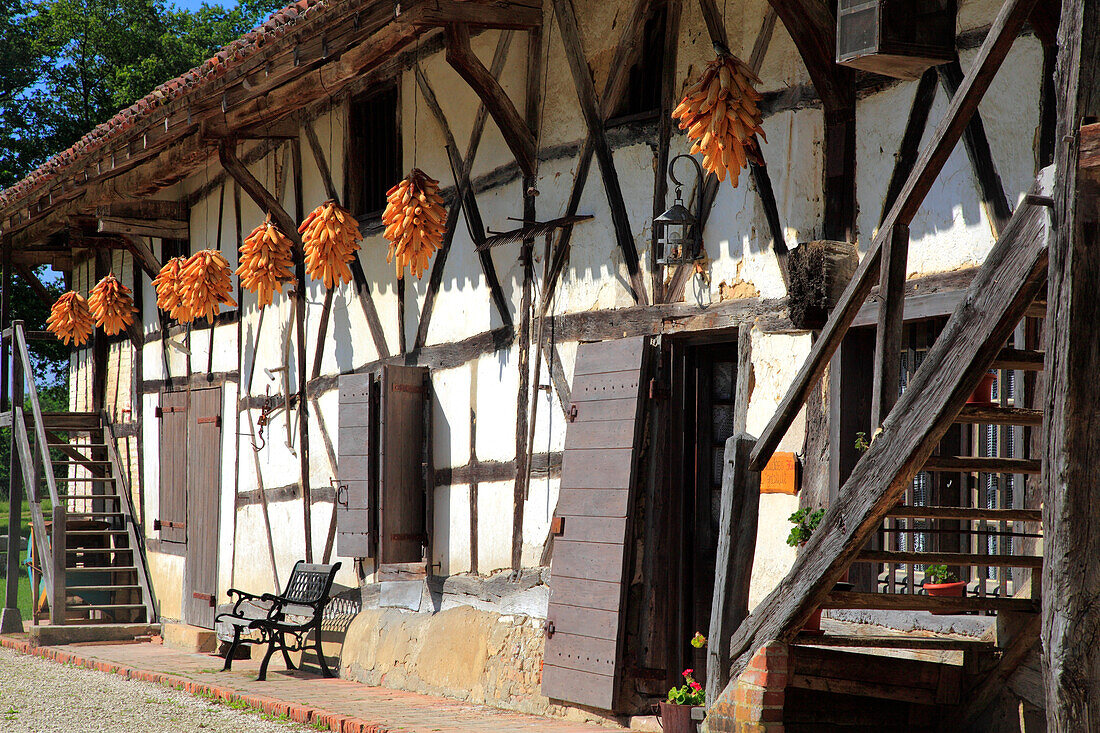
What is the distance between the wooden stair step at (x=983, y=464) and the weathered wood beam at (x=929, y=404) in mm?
117

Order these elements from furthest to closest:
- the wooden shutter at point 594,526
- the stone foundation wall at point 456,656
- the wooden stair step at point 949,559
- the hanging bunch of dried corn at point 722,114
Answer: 1. the stone foundation wall at point 456,656
2. the wooden shutter at point 594,526
3. the hanging bunch of dried corn at point 722,114
4. the wooden stair step at point 949,559

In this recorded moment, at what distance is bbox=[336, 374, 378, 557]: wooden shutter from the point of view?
26.7 ft

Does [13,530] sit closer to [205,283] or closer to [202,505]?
[202,505]

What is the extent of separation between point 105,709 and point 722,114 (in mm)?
5343

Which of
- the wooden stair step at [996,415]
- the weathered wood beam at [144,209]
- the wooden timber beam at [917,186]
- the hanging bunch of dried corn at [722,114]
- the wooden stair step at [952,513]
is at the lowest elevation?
the wooden stair step at [952,513]

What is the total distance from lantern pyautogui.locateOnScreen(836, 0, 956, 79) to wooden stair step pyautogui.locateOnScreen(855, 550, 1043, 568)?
1.77 metres

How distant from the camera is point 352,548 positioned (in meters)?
8.23

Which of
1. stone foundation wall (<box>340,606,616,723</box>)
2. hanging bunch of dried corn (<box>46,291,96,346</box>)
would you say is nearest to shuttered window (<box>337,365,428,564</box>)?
stone foundation wall (<box>340,606,616,723</box>)

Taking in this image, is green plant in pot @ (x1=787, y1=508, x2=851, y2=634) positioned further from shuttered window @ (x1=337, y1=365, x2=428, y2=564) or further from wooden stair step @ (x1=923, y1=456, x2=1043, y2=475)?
shuttered window @ (x1=337, y1=365, x2=428, y2=564)

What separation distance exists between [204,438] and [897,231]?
8.36 meters

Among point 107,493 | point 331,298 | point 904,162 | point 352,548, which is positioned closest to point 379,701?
point 352,548

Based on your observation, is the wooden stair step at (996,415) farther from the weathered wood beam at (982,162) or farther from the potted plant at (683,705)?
the potted plant at (683,705)

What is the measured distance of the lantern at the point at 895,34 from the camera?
4367mm

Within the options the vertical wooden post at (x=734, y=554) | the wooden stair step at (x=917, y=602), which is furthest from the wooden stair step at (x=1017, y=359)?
the vertical wooden post at (x=734, y=554)
